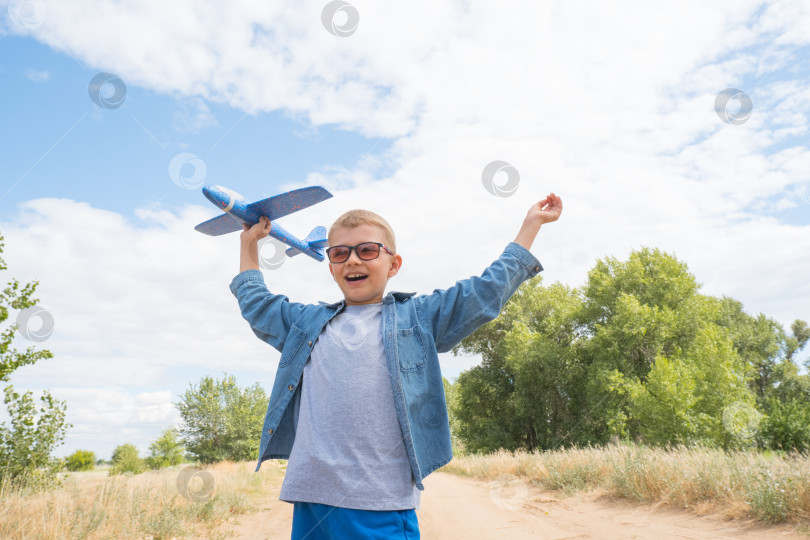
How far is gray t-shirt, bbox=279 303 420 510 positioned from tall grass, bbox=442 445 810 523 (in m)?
6.56

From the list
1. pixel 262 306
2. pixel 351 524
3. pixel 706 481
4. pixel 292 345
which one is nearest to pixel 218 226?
pixel 262 306

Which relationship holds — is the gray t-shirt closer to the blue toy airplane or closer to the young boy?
the young boy

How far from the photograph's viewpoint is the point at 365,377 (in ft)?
7.55

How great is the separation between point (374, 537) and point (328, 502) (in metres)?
0.23

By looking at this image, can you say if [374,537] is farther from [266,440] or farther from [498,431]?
[498,431]

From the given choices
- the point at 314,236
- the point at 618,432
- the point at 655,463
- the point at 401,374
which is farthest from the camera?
the point at 618,432

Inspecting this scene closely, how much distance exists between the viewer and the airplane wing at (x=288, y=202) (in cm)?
366

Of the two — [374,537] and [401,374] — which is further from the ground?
[401,374]

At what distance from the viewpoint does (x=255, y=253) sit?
316 centimetres

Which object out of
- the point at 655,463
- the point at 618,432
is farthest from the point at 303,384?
the point at 618,432

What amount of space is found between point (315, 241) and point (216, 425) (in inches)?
1680

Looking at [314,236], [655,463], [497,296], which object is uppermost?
[314,236]

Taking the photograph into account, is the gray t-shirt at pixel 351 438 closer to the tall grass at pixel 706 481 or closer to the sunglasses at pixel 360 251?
the sunglasses at pixel 360 251

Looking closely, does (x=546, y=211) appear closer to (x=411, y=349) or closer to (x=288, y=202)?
(x=411, y=349)
